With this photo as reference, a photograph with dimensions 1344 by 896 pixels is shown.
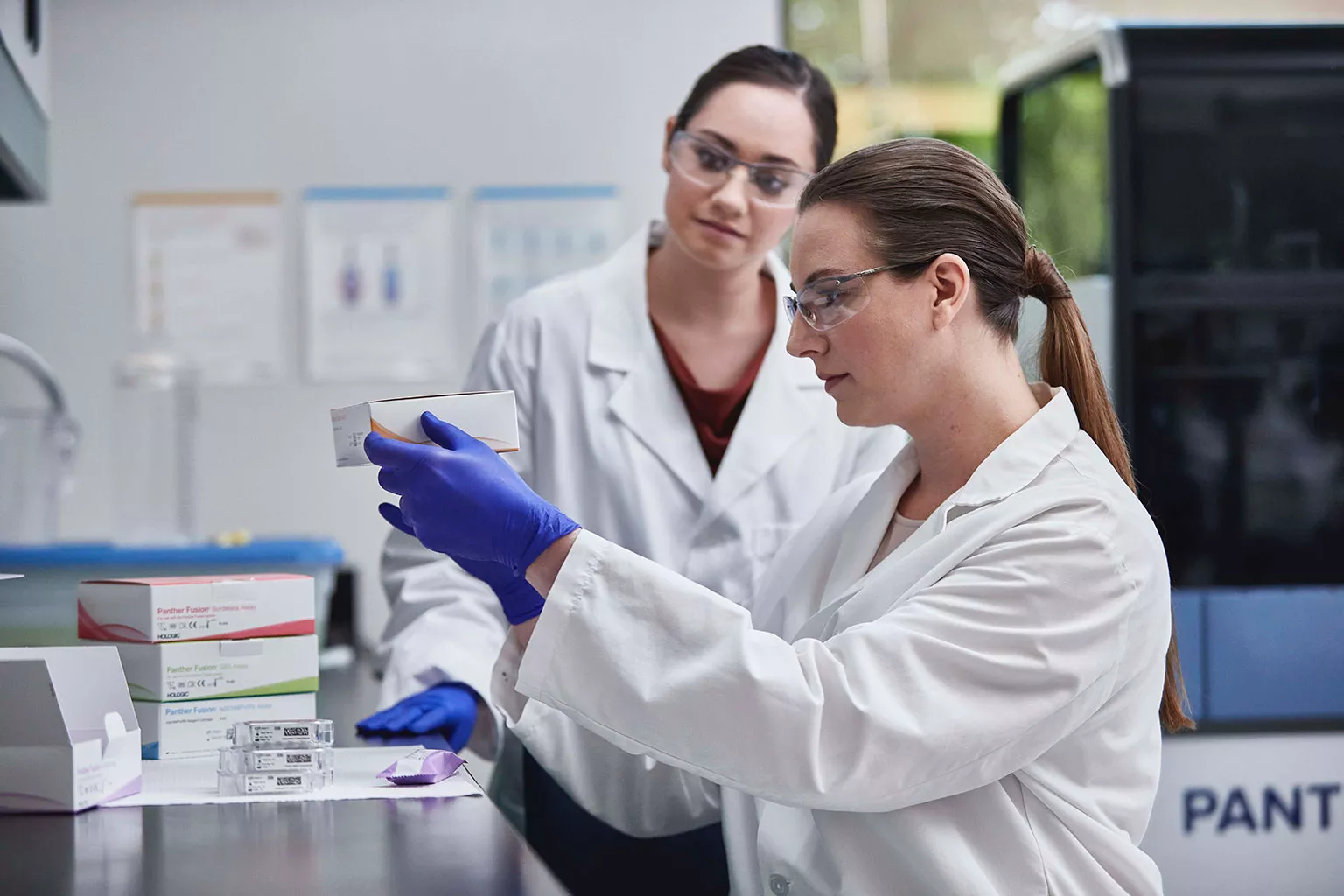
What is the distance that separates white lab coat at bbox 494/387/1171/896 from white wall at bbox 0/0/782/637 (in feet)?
6.42

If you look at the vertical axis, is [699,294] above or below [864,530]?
above

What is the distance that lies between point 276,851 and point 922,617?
1.72 ft

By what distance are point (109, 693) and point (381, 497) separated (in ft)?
5.71

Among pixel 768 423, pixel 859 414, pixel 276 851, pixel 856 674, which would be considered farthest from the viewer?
pixel 768 423

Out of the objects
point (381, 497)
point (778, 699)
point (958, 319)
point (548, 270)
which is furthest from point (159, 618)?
point (548, 270)

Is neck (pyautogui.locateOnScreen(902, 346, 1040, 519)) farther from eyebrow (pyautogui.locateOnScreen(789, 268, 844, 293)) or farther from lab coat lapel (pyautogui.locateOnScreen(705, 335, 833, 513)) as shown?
lab coat lapel (pyautogui.locateOnScreen(705, 335, 833, 513))

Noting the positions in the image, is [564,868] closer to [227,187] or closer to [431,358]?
[431,358]

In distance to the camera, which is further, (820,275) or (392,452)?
(820,275)

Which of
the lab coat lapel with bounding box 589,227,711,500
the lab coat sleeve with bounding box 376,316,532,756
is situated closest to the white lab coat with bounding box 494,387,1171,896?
the lab coat sleeve with bounding box 376,316,532,756

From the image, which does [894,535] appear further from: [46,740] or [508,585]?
[46,740]

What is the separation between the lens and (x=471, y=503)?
3.60ft

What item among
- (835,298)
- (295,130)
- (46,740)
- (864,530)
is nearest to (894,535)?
(864,530)

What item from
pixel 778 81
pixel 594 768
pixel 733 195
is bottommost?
pixel 594 768

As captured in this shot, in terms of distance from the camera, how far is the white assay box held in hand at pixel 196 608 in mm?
1264
